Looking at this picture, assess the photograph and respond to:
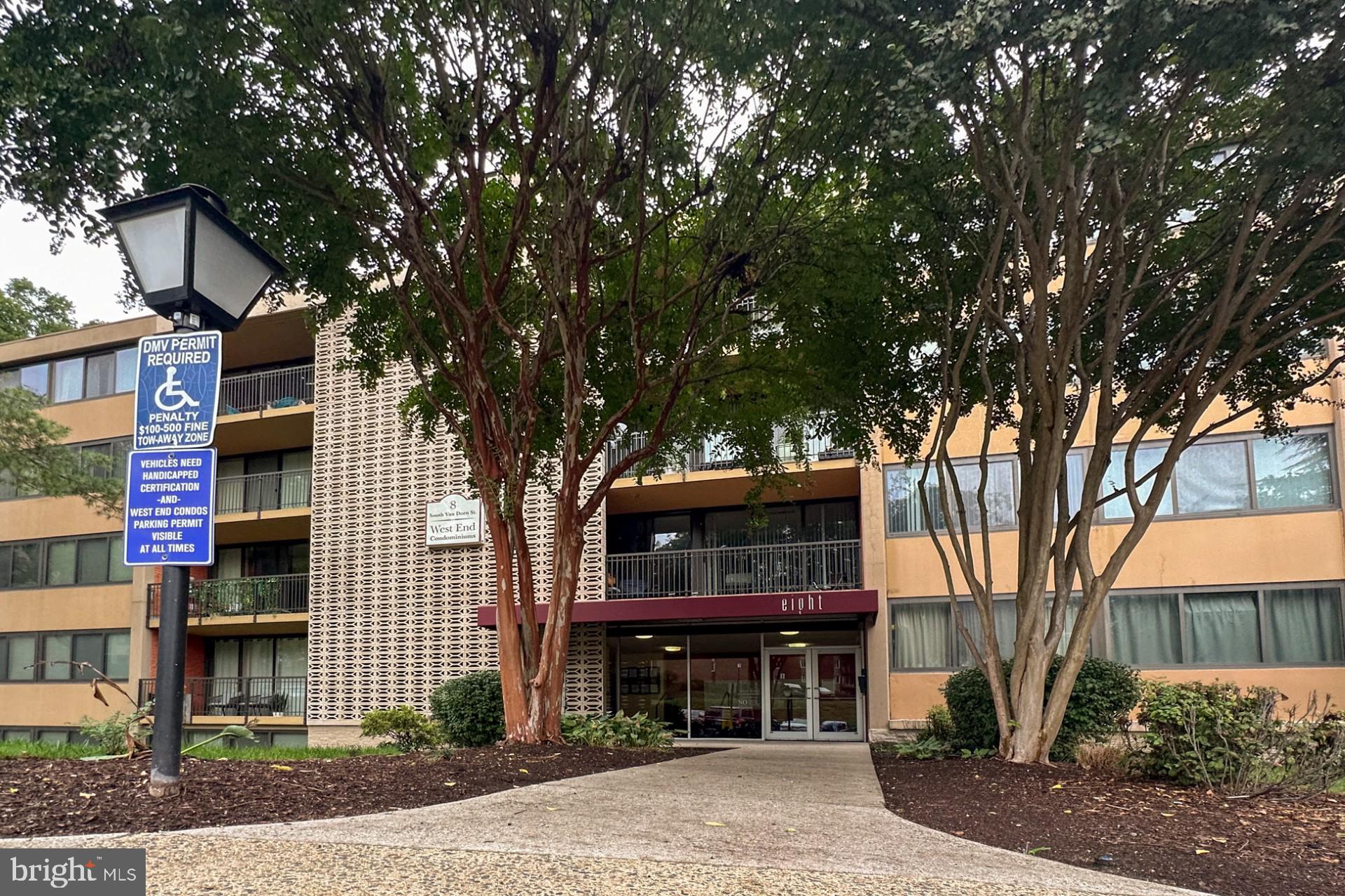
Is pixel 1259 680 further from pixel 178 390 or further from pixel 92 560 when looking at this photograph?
pixel 92 560

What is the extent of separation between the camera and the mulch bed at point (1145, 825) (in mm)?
5988

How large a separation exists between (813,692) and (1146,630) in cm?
646

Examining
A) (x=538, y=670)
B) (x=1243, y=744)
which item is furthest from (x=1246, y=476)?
(x=538, y=670)

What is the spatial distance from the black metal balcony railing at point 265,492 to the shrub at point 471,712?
9942mm

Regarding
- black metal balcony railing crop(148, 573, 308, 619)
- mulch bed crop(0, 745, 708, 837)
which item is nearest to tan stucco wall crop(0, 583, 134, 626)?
black metal balcony railing crop(148, 573, 308, 619)

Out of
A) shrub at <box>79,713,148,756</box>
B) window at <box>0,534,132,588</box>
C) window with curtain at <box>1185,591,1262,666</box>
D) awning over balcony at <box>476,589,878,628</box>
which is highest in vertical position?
window at <box>0,534,132,588</box>

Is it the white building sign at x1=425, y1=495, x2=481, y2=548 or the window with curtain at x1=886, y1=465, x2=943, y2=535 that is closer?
the window with curtain at x1=886, y1=465, x2=943, y2=535

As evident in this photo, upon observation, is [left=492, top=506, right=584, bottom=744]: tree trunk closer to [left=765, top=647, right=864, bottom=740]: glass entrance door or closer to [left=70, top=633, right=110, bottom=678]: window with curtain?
[left=765, top=647, right=864, bottom=740]: glass entrance door

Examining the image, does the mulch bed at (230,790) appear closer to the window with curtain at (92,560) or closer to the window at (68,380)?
the window with curtain at (92,560)

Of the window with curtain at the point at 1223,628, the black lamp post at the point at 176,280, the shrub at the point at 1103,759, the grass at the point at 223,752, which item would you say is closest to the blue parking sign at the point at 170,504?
the black lamp post at the point at 176,280

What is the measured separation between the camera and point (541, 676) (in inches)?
488

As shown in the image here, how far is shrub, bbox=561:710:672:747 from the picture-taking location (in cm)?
1337

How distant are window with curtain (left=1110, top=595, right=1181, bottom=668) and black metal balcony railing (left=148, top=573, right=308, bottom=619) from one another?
17.0 metres

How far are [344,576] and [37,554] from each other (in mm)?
10008
